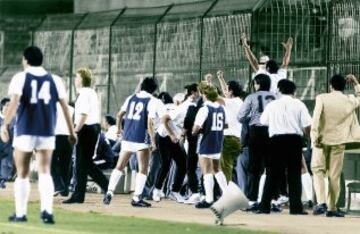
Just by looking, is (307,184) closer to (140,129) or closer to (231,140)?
(231,140)

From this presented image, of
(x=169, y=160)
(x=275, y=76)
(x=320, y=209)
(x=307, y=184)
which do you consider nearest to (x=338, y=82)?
(x=275, y=76)

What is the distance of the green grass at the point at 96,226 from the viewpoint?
1756 cm

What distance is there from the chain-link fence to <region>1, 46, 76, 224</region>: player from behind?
8341mm

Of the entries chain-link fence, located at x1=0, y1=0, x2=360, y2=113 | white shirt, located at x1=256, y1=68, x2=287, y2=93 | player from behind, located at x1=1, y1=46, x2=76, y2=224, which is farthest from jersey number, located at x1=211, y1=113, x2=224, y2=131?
player from behind, located at x1=1, y1=46, x2=76, y2=224

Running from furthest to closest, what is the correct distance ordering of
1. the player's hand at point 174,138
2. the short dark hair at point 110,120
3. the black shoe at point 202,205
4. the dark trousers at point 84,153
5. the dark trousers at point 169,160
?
1. the short dark hair at point 110,120
2. the dark trousers at point 169,160
3. the player's hand at point 174,138
4. the black shoe at point 202,205
5. the dark trousers at point 84,153

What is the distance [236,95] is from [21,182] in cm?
720

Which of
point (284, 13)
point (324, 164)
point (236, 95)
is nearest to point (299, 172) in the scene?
point (324, 164)

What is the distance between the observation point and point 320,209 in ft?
75.3

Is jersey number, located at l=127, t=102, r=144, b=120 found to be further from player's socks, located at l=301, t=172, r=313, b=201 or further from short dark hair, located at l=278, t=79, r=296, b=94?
player's socks, located at l=301, t=172, r=313, b=201

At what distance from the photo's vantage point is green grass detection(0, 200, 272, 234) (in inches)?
691

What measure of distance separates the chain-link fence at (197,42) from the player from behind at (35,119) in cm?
834

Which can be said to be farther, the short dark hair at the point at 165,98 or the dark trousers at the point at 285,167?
the short dark hair at the point at 165,98

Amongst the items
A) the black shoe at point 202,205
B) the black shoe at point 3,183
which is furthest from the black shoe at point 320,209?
the black shoe at point 3,183

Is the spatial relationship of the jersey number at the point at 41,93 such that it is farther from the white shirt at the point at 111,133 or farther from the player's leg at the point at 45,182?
the white shirt at the point at 111,133
